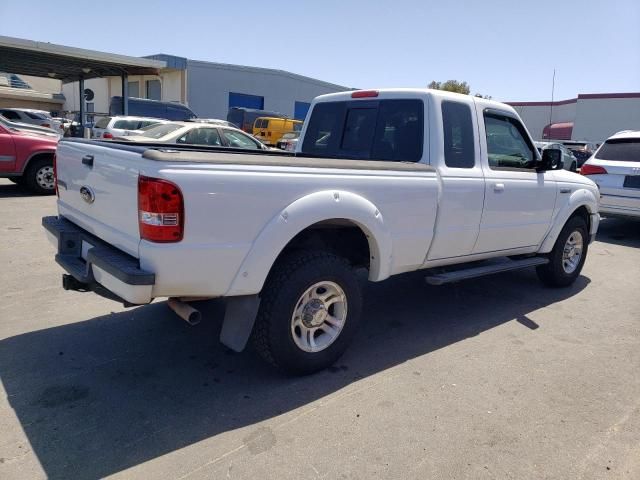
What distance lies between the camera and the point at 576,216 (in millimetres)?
5844

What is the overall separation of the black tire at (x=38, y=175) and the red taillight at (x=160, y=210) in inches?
342

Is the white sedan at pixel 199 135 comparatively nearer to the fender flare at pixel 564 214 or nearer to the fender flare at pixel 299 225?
the fender flare at pixel 564 214

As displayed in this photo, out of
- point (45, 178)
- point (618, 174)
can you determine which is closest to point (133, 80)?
point (45, 178)

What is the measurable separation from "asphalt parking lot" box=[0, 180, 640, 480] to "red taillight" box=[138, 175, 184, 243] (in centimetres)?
111

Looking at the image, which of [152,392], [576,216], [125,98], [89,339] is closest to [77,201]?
[89,339]

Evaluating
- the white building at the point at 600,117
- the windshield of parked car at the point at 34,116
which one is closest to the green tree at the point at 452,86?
the white building at the point at 600,117

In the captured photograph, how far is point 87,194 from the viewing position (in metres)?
3.40

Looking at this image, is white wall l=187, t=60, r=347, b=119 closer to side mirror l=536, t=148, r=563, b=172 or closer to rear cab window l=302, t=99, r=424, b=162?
rear cab window l=302, t=99, r=424, b=162

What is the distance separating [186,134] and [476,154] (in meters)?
8.91

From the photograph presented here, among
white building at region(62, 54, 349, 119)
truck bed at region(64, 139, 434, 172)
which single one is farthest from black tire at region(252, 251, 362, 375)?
white building at region(62, 54, 349, 119)

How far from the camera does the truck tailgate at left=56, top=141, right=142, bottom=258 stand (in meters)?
2.86

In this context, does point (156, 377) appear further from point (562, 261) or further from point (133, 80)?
point (133, 80)

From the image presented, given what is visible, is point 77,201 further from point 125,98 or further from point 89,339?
point 125,98

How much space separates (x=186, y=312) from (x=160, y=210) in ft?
2.22
